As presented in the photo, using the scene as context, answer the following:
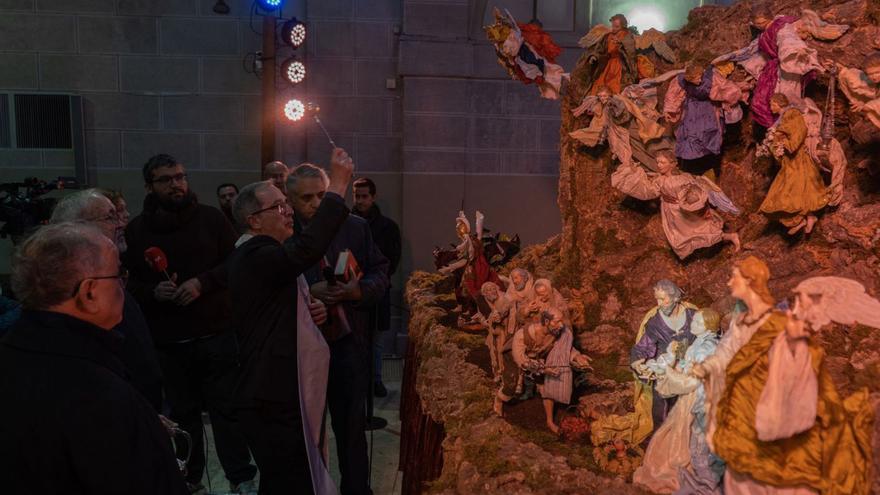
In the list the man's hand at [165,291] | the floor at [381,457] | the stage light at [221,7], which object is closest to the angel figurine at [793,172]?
the floor at [381,457]

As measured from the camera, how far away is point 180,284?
15.1 ft

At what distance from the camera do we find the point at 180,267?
4629 mm

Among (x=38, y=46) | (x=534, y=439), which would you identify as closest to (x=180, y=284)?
(x=534, y=439)

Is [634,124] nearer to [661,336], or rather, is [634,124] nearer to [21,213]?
[661,336]

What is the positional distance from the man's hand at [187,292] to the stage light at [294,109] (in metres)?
3.73

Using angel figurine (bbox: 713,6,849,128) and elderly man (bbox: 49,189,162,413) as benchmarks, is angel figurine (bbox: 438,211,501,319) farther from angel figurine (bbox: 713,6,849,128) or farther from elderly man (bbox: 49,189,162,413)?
elderly man (bbox: 49,189,162,413)

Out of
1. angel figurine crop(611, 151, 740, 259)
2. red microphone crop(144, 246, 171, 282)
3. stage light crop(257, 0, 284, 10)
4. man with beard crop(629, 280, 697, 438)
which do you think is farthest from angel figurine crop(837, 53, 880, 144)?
stage light crop(257, 0, 284, 10)

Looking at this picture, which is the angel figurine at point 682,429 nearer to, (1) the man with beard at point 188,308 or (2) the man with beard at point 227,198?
(1) the man with beard at point 188,308

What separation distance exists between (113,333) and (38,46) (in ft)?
24.8

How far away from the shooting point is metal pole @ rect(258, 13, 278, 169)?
7.59 m

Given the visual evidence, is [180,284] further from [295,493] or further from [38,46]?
[38,46]

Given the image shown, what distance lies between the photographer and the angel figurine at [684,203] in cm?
422

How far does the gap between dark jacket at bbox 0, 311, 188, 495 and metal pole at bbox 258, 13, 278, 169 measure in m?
5.89

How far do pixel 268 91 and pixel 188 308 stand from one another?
3820 mm
